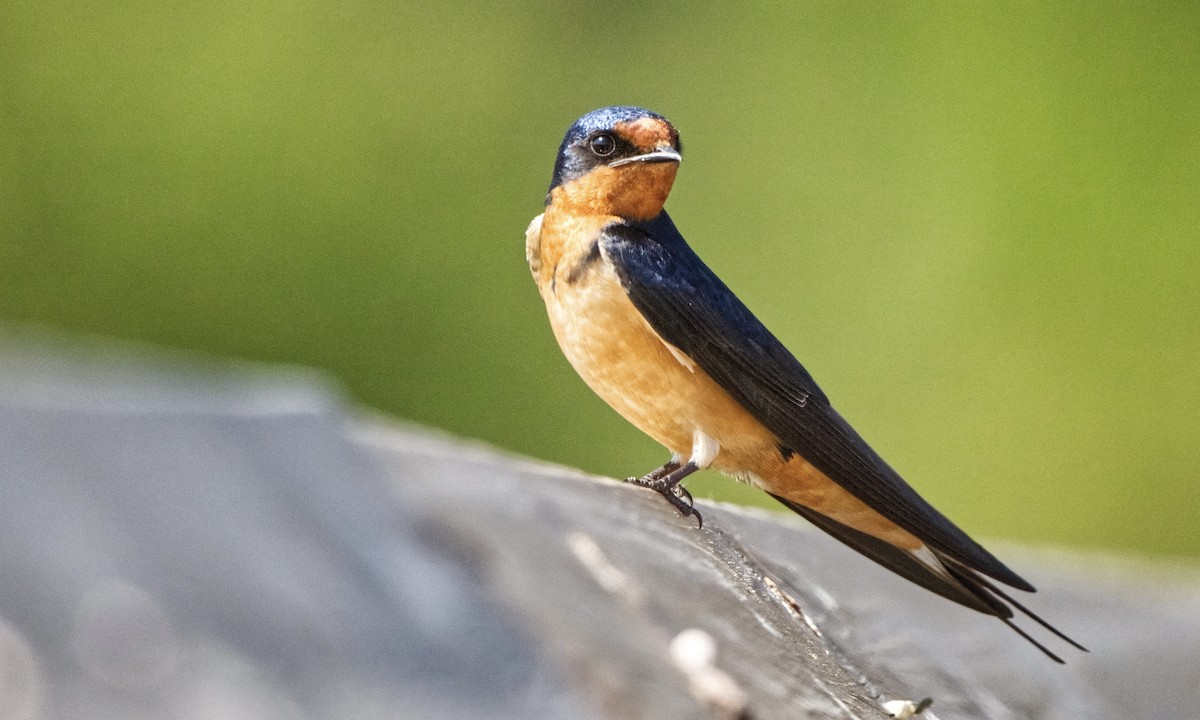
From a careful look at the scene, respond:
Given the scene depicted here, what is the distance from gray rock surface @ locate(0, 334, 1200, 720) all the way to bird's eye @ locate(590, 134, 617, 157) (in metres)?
0.32

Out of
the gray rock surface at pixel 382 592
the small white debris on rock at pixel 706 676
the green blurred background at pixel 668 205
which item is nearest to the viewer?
the gray rock surface at pixel 382 592

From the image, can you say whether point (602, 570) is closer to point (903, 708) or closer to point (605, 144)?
point (903, 708)

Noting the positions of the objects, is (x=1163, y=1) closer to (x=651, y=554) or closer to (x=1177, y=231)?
(x=1177, y=231)

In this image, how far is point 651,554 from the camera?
107cm

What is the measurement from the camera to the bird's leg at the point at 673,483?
1.25 m

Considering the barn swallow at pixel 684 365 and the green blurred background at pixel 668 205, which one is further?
the green blurred background at pixel 668 205

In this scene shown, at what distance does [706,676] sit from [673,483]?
46cm

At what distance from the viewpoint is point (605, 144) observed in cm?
137

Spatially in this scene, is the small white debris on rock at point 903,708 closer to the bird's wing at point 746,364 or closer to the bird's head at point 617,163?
the bird's wing at point 746,364

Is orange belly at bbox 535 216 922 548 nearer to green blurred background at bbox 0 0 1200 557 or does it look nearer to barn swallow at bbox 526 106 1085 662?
barn swallow at bbox 526 106 1085 662

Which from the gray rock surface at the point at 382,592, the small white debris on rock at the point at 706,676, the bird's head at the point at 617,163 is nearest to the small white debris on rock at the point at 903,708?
the gray rock surface at the point at 382,592

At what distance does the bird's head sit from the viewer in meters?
1.34

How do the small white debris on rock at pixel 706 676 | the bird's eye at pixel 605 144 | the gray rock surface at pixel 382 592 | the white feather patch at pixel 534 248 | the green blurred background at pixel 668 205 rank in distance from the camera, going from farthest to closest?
the green blurred background at pixel 668 205 → the white feather patch at pixel 534 248 → the bird's eye at pixel 605 144 → the small white debris on rock at pixel 706 676 → the gray rock surface at pixel 382 592

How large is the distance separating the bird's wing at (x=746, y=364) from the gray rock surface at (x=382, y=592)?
9 centimetres
